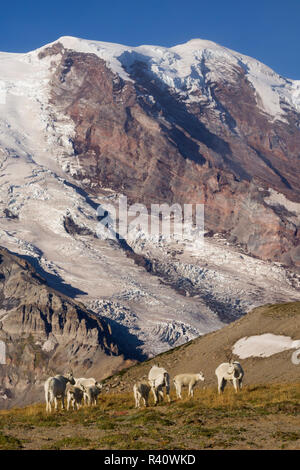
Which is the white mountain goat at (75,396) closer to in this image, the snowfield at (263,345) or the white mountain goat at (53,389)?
the white mountain goat at (53,389)

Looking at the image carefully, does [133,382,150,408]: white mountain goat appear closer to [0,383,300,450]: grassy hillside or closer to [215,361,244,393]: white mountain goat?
[0,383,300,450]: grassy hillside

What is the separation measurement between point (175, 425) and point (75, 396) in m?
13.5

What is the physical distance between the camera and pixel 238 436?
33375mm

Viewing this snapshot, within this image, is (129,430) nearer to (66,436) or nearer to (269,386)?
(66,436)

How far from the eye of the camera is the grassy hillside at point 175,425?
107 ft

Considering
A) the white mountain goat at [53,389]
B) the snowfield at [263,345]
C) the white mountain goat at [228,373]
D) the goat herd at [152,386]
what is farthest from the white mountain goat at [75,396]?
the snowfield at [263,345]

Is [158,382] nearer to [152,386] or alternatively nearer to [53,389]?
[152,386]

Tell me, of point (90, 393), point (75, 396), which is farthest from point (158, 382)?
point (75, 396)

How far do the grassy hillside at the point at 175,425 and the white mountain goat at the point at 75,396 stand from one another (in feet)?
6.37

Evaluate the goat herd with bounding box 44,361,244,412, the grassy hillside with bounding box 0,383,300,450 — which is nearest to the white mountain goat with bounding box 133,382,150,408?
the goat herd with bounding box 44,361,244,412

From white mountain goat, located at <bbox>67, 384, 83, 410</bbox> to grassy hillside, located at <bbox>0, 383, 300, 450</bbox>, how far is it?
6.37 ft

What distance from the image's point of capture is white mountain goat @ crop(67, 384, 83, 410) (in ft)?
160

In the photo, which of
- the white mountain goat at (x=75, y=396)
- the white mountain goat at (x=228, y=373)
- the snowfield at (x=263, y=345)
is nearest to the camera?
the white mountain goat at (x=228, y=373)
